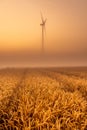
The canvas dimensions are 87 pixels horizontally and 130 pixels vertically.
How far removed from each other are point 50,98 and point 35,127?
12.4ft

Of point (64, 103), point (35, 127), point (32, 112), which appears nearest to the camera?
point (35, 127)

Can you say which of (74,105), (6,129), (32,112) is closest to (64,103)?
(74,105)

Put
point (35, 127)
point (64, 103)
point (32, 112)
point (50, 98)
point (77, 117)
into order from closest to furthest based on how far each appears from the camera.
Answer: point (35, 127) < point (77, 117) < point (32, 112) < point (64, 103) < point (50, 98)

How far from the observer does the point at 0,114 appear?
7953mm

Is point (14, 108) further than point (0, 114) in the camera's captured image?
Yes

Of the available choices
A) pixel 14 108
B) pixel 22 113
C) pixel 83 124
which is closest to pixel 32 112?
pixel 22 113

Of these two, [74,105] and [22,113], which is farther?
[74,105]

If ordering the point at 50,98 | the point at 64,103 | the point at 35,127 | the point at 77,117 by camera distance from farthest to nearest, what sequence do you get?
the point at 50,98, the point at 64,103, the point at 77,117, the point at 35,127

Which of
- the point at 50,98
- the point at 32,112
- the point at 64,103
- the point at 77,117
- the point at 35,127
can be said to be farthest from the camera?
the point at 50,98

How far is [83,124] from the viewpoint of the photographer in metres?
6.49

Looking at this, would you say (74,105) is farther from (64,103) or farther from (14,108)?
(14,108)

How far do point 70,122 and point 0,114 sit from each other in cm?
223

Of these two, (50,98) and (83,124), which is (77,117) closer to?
(83,124)

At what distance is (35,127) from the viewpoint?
6.28m
